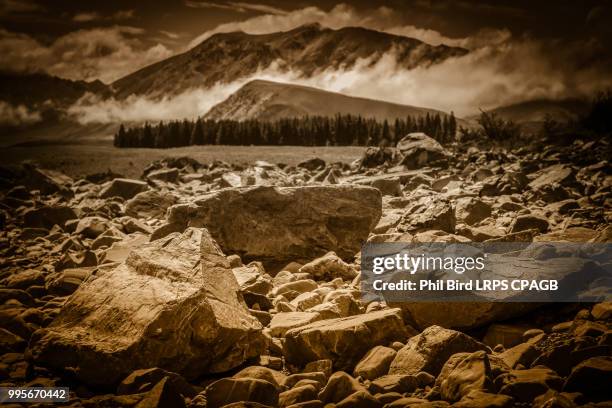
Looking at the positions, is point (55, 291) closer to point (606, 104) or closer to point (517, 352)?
point (517, 352)

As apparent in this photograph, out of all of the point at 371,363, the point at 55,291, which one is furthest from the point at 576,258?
the point at 55,291

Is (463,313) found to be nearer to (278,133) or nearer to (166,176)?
(166,176)

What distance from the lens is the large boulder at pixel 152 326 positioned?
113 inches

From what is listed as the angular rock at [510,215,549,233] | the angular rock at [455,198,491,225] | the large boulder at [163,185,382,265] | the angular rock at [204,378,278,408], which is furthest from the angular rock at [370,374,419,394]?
the angular rock at [455,198,491,225]

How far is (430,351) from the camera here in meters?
2.84

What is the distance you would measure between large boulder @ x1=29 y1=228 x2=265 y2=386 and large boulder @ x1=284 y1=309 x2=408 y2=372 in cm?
30

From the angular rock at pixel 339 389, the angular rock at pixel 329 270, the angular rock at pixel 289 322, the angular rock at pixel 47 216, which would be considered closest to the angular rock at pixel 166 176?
the angular rock at pixel 47 216

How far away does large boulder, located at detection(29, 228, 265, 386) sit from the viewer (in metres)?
2.88

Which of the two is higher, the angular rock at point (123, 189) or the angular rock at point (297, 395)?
the angular rock at point (123, 189)

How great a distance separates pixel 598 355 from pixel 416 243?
2.20 m

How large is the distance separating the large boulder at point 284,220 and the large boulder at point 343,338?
113 inches

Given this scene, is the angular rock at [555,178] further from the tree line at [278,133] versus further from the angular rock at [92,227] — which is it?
the tree line at [278,133]

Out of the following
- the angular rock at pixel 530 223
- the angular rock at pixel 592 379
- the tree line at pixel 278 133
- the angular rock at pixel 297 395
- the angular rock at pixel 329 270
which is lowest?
the angular rock at pixel 297 395

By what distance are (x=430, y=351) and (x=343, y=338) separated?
0.61 m
